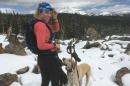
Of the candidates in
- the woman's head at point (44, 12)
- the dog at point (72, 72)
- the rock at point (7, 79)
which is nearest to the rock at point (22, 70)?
the rock at point (7, 79)

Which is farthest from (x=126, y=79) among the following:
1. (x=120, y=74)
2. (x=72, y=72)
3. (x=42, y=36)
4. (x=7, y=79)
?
(x=42, y=36)

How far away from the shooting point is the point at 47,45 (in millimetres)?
6230

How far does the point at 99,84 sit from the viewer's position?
1145cm

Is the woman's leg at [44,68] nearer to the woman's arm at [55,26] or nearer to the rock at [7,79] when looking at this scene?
the woman's arm at [55,26]

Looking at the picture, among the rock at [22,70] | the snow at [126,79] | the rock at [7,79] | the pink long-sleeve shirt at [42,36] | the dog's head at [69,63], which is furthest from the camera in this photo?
the rock at [22,70]

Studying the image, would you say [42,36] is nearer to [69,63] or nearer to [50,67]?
[50,67]

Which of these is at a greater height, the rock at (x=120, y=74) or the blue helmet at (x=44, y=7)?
the blue helmet at (x=44, y=7)

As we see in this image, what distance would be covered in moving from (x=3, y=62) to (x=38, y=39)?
36.7 feet

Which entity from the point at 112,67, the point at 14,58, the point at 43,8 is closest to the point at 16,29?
the point at 14,58

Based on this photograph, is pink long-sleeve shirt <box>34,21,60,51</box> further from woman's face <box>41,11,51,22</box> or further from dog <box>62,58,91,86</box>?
dog <box>62,58,91,86</box>

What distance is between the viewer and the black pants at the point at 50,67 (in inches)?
253

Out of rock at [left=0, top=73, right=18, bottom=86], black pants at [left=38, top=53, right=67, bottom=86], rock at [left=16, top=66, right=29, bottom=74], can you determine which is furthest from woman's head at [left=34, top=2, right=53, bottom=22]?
rock at [left=16, top=66, right=29, bottom=74]

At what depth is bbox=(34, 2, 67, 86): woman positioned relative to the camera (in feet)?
20.3

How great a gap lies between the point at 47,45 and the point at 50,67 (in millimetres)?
504
